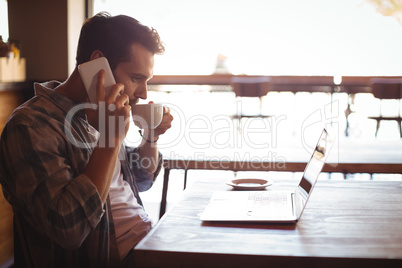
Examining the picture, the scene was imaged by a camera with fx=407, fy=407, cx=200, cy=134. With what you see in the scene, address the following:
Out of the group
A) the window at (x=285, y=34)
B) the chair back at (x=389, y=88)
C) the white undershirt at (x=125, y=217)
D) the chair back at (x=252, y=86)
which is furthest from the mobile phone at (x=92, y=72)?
the window at (x=285, y=34)

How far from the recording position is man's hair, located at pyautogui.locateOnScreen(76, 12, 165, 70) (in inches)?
47.3

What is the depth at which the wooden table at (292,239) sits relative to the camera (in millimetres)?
803

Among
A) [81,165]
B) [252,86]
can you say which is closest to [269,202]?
[81,165]

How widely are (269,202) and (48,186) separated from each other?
23.9 inches

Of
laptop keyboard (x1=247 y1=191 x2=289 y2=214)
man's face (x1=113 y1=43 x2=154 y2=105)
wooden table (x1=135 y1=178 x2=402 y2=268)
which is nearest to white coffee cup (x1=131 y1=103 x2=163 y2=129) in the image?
man's face (x1=113 y1=43 x2=154 y2=105)

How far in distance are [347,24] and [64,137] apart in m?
6.55

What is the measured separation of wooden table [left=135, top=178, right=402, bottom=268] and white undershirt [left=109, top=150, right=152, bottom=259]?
0.17 meters

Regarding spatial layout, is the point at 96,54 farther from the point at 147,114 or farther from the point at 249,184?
the point at 249,184

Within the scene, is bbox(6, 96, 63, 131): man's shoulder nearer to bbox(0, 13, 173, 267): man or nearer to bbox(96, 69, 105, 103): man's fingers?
bbox(0, 13, 173, 267): man

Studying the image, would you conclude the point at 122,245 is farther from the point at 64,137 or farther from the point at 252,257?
the point at 252,257

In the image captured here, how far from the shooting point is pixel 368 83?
4203 mm

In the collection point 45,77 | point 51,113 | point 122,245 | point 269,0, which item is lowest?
point 122,245

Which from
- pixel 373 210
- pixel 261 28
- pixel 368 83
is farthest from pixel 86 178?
pixel 261 28

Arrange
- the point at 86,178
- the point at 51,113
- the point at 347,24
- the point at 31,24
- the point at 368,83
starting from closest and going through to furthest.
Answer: the point at 86,178, the point at 51,113, the point at 31,24, the point at 368,83, the point at 347,24
